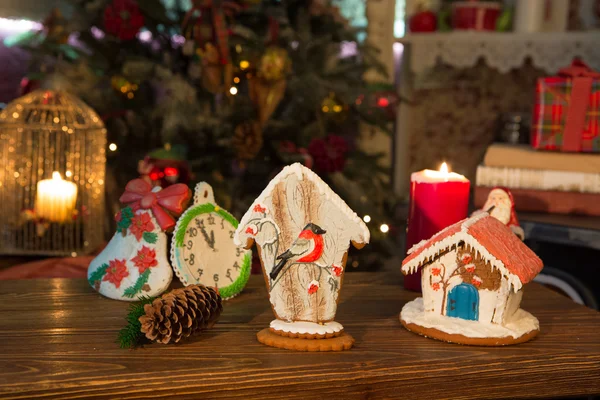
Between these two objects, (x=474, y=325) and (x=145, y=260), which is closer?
(x=474, y=325)

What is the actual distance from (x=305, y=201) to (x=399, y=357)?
0.74 ft

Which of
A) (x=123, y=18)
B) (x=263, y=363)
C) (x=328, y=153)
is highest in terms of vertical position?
(x=123, y=18)

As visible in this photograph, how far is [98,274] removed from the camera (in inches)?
44.0

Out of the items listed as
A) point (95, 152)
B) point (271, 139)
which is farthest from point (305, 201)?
point (271, 139)

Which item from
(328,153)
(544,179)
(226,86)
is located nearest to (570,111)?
(544,179)

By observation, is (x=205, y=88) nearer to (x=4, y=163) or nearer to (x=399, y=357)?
(x=4, y=163)

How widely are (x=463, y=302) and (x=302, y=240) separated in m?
0.24

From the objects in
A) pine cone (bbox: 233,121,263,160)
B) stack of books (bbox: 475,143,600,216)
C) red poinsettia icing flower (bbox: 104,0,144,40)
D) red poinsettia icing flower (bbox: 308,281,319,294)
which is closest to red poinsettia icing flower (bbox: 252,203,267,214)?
red poinsettia icing flower (bbox: 308,281,319,294)

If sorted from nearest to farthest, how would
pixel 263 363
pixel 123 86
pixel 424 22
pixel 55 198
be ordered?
pixel 263 363 < pixel 55 198 < pixel 123 86 < pixel 424 22

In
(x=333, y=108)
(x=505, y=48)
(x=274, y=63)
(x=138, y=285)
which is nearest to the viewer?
(x=138, y=285)

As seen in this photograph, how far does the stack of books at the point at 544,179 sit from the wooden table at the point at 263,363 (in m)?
0.74

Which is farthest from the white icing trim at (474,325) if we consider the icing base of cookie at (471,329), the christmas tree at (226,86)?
the christmas tree at (226,86)

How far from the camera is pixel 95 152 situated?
197 cm

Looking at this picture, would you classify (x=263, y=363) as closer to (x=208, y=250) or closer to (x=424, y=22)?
(x=208, y=250)
